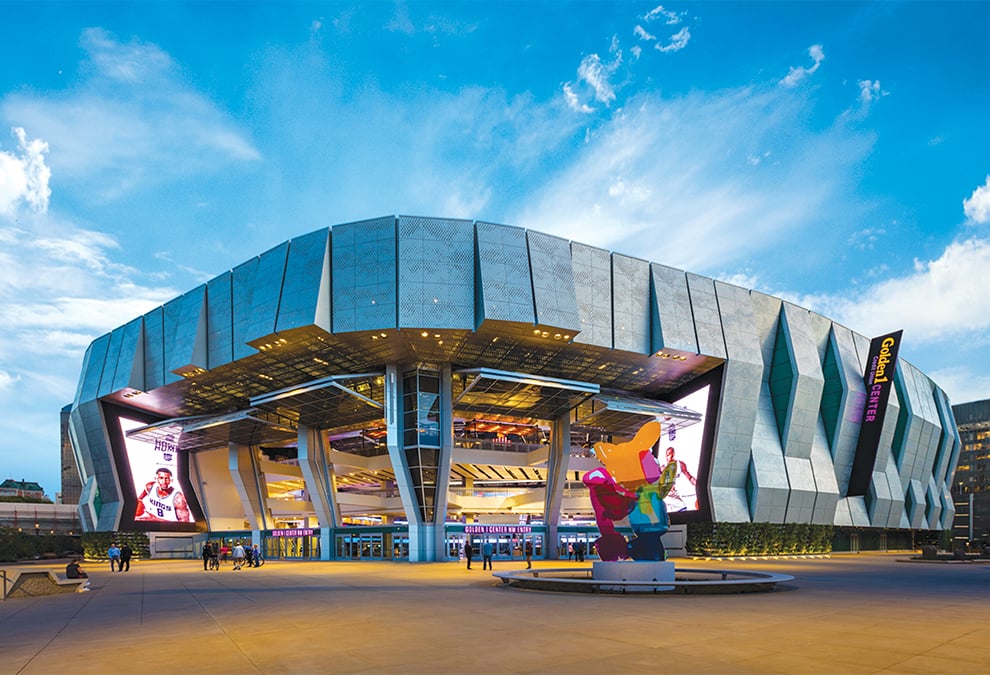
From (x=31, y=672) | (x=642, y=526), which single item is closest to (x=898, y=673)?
(x=31, y=672)

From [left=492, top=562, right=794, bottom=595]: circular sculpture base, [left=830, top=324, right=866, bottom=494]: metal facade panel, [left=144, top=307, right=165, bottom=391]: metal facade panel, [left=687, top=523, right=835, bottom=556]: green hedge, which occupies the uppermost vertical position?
[left=144, top=307, right=165, bottom=391]: metal facade panel

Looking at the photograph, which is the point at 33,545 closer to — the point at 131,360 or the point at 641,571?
the point at 131,360

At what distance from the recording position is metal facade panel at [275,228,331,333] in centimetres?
4338

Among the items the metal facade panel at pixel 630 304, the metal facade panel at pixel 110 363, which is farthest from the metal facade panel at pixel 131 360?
the metal facade panel at pixel 630 304

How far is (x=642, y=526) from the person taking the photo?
25.7 meters

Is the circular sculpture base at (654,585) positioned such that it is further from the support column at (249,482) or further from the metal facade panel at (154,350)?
the support column at (249,482)

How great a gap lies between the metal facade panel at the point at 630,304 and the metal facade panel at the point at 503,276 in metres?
7.65

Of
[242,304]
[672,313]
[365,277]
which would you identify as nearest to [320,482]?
[242,304]

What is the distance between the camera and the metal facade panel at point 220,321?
5081 centimetres

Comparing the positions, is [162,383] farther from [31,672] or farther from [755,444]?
[31,672]

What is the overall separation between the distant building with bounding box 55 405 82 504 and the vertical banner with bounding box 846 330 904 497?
4437 inches

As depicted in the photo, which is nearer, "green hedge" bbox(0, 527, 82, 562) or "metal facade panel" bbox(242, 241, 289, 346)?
"metal facade panel" bbox(242, 241, 289, 346)

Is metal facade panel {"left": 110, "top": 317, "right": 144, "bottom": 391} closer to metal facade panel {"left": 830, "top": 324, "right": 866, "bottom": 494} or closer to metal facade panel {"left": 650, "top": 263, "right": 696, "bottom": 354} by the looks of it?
metal facade panel {"left": 650, "top": 263, "right": 696, "bottom": 354}

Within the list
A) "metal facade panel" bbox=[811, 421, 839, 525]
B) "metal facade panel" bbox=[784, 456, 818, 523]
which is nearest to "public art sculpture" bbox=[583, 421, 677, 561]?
"metal facade panel" bbox=[784, 456, 818, 523]
